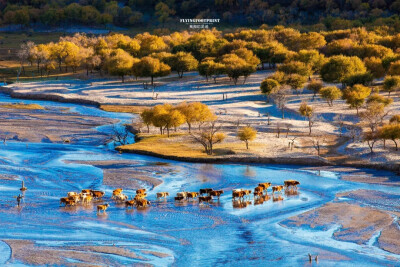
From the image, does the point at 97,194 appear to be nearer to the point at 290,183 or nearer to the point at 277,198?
the point at 277,198

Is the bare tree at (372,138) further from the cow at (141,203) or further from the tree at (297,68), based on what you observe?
the tree at (297,68)

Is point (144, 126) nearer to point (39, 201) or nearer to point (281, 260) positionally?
point (39, 201)

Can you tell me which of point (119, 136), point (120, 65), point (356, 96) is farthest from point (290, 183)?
point (120, 65)

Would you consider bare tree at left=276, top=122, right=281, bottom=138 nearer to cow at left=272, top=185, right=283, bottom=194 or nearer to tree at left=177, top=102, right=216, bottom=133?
tree at left=177, top=102, right=216, bottom=133

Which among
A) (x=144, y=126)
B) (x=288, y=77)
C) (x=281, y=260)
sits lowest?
(x=281, y=260)

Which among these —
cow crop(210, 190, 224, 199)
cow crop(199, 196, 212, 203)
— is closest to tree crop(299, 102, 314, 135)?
cow crop(210, 190, 224, 199)

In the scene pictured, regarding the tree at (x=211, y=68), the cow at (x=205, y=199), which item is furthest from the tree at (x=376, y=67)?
the cow at (x=205, y=199)

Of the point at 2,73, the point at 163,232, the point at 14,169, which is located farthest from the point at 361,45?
the point at 163,232
